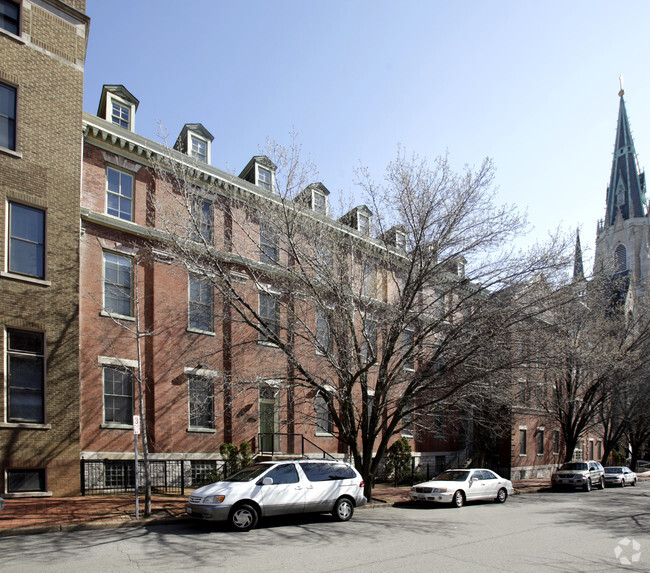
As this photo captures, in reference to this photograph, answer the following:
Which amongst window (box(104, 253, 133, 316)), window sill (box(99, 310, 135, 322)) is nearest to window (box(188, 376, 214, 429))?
window sill (box(99, 310, 135, 322))

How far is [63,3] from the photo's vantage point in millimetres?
17891

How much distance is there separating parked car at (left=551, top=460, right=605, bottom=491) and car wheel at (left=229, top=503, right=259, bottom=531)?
847 inches

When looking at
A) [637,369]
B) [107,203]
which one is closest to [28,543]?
[107,203]

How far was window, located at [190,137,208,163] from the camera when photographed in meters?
23.7

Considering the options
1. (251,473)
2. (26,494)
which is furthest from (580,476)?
(26,494)

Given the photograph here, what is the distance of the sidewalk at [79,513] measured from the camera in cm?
1184

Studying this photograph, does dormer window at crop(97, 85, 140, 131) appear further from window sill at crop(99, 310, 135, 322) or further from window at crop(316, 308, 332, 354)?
window at crop(316, 308, 332, 354)

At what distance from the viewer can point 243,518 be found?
12.1 m

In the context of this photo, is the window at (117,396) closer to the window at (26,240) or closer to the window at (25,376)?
the window at (25,376)

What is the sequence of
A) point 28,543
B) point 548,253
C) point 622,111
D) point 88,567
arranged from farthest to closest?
1. point 622,111
2. point 548,253
3. point 28,543
4. point 88,567

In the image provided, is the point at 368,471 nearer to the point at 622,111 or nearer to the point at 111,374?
the point at 111,374

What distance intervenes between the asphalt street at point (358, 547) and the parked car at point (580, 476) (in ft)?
45.4

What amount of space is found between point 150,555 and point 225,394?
1230cm

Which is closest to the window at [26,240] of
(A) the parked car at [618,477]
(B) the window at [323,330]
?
(B) the window at [323,330]
